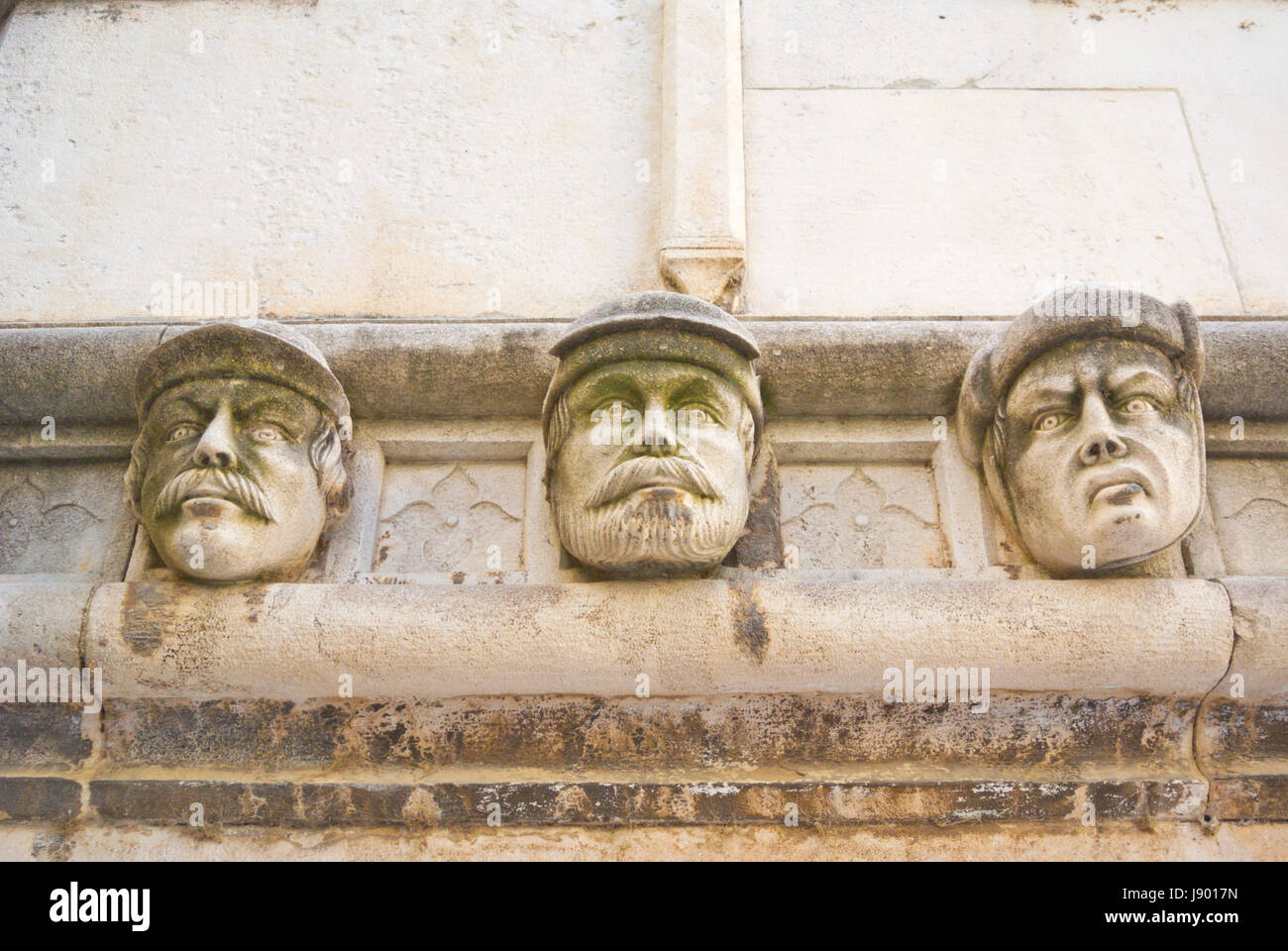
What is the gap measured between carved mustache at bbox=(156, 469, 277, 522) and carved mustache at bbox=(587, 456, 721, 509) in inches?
24.6

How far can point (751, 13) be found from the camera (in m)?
2.94

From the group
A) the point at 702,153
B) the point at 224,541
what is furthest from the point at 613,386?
the point at 702,153

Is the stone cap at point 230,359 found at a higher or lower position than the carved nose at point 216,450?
A: higher

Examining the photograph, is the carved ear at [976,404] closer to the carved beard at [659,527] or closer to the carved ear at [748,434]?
the carved ear at [748,434]

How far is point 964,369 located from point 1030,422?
28cm

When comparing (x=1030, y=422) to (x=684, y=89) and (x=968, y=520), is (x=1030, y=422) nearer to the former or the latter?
(x=968, y=520)

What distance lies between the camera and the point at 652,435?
1.69m

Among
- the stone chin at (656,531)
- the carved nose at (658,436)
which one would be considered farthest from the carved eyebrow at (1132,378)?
the carved nose at (658,436)

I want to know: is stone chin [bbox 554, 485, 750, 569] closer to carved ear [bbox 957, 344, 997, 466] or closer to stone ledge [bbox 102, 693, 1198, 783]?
stone ledge [bbox 102, 693, 1198, 783]

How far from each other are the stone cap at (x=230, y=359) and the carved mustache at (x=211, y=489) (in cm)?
22

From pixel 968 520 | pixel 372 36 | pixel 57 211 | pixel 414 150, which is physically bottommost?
pixel 968 520

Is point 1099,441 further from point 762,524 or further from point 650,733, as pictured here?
point 650,733

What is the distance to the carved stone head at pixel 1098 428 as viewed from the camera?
171 cm

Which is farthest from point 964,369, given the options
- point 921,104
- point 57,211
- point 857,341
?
point 57,211
